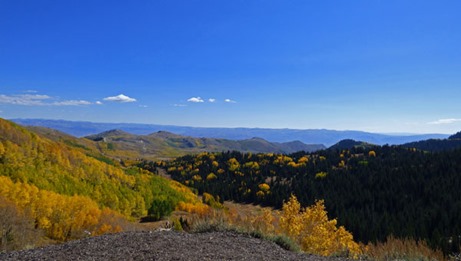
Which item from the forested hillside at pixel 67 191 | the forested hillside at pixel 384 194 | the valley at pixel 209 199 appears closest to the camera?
the valley at pixel 209 199

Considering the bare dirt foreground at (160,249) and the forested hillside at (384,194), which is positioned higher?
the bare dirt foreground at (160,249)

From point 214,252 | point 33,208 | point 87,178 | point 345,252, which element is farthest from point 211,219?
point 87,178

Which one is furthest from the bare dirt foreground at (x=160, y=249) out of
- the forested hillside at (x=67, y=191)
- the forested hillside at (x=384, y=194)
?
the forested hillside at (x=384, y=194)

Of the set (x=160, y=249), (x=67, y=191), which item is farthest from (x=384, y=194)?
(x=160, y=249)

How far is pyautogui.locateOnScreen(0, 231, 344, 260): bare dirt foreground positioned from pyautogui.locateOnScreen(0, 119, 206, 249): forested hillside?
49510 mm

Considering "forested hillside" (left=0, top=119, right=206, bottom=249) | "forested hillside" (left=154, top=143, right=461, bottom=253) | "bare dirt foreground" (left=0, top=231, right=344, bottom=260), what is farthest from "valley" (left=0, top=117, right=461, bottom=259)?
"bare dirt foreground" (left=0, top=231, right=344, bottom=260)

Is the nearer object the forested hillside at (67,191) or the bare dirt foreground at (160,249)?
the bare dirt foreground at (160,249)

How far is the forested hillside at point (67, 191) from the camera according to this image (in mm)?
73312

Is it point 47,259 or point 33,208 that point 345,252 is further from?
point 33,208

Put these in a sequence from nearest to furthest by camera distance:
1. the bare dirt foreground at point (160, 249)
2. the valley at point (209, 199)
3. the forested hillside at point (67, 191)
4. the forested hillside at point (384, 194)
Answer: the bare dirt foreground at point (160, 249), the valley at point (209, 199), the forested hillside at point (67, 191), the forested hillside at point (384, 194)

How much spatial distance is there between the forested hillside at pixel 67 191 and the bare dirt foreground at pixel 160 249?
162 ft

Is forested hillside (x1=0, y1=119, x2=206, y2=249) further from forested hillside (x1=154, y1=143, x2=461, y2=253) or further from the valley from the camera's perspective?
forested hillside (x1=154, y1=143, x2=461, y2=253)

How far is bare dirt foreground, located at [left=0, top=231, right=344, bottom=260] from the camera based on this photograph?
425 inches

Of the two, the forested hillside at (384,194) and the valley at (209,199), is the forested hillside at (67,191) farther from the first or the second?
the forested hillside at (384,194)
